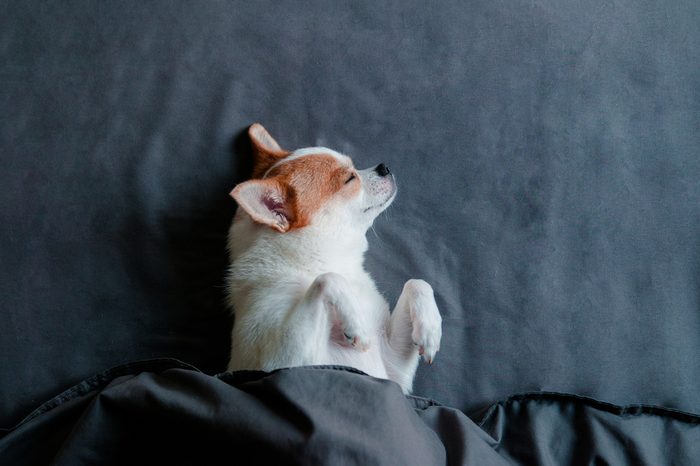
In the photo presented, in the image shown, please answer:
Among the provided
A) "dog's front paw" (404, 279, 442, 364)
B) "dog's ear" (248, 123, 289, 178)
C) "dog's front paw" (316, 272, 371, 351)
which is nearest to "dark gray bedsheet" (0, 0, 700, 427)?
"dog's ear" (248, 123, 289, 178)

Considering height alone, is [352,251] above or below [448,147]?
below

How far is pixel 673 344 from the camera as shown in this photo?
1812mm

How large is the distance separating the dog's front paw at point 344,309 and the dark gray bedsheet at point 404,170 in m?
0.35

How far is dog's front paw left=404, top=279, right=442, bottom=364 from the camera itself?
5.33ft

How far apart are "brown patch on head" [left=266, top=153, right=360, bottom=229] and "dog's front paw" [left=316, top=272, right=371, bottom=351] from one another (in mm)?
257

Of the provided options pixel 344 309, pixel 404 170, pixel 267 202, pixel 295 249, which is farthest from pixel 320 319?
pixel 404 170

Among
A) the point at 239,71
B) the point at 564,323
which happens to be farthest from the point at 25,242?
the point at 564,323

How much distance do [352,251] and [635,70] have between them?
1129 millimetres

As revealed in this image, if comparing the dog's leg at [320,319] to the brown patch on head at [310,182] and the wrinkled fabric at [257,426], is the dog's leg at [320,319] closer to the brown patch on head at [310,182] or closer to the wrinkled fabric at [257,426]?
the wrinkled fabric at [257,426]

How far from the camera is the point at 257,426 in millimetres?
1269

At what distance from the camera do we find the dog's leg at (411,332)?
1629 millimetres

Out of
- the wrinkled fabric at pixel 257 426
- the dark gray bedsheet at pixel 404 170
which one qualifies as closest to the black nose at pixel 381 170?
the dark gray bedsheet at pixel 404 170

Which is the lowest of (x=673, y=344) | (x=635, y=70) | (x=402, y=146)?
(x=673, y=344)

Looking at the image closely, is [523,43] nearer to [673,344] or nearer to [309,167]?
[309,167]
